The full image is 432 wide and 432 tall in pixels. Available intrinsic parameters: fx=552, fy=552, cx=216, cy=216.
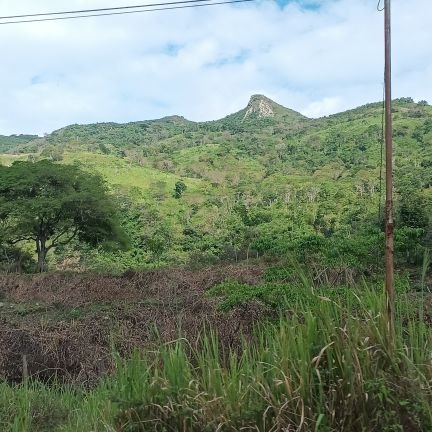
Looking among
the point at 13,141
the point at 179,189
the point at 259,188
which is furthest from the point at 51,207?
the point at 13,141

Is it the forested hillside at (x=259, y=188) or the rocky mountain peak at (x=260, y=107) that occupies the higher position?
the rocky mountain peak at (x=260, y=107)

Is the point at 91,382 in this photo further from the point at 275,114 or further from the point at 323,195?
the point at 275,114

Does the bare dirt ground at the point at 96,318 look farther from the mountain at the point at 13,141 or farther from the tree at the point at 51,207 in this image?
the mountain at the point at 13,141

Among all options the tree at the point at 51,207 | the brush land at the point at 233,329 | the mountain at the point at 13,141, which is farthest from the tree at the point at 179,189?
the mountain at the point at 13,141

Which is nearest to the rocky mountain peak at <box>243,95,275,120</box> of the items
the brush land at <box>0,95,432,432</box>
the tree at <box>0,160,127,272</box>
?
the brush land at <box>0,95,432,432</box>

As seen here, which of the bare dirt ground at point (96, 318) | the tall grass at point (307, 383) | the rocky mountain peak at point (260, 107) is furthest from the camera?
the rocky mountain peak at point (260, 107)

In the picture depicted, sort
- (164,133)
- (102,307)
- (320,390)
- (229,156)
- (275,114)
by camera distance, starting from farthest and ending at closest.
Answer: (275,114) → (164,133) → (229,156) → (102,307) → (320,390)

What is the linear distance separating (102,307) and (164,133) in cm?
10476

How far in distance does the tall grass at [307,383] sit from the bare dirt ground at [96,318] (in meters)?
1.61

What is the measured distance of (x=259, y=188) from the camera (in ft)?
222

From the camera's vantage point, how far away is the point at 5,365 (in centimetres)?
897

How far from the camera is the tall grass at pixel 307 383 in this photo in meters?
2.14

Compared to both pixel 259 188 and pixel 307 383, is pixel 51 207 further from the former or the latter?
pixel 259 188

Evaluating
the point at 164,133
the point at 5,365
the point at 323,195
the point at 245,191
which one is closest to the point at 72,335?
the point at 5,365
